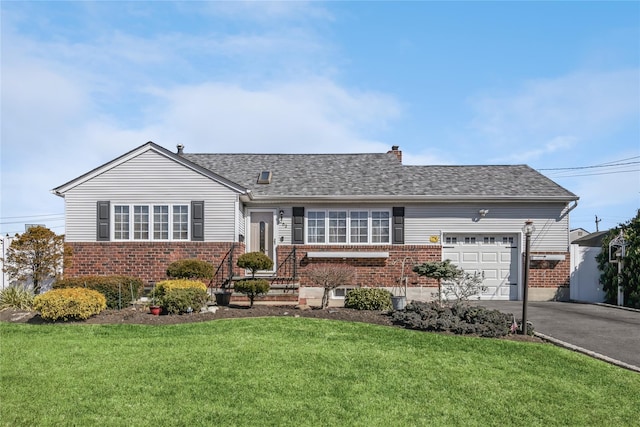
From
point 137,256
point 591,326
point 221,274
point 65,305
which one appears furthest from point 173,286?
point 591,326

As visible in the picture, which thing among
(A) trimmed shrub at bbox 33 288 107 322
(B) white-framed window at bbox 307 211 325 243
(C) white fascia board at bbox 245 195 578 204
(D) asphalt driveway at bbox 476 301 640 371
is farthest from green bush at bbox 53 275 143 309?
(D) asphalt driveway at bbox 476 301 640 371

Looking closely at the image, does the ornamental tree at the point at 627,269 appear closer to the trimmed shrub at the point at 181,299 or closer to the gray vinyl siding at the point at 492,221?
the gray vinyl siding at the point at 492,221

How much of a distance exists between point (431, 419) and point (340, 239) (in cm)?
1172

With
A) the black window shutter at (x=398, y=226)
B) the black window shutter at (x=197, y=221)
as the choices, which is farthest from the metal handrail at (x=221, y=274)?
the black window shutter at (x=398, y=226)

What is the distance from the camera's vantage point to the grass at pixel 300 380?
21.0 feet

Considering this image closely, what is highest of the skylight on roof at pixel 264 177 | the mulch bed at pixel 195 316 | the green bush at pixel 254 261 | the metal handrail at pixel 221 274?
the skylight on roof at pixel 264 177

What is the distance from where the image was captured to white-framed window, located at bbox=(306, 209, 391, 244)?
17.9 meters

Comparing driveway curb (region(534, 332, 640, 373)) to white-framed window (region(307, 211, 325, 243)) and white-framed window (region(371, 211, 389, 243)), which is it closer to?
white-framed window (region(371, 211, 389, 243))

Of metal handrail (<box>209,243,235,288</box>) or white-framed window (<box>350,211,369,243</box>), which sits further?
white-framed window (<box>350,211,369,243</box>)

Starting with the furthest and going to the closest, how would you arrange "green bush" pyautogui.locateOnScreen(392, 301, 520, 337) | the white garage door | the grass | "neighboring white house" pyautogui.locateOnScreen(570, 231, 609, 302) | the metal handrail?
the white garage door → "neighboring white house" pyautogui.locateOnScreen(570, 231, 609, 302) → the metal handrail → "green bush" pyautogui.locateOnScreen(392, 301, 520, 337) → the grass

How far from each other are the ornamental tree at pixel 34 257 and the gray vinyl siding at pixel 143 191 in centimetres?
109

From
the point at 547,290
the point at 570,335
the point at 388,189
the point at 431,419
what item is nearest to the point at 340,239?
the point at 388,189

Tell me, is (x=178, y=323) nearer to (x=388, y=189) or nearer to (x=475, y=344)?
(x=475, y=344)

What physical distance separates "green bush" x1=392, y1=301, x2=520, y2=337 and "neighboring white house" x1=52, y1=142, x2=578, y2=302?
5549mm
